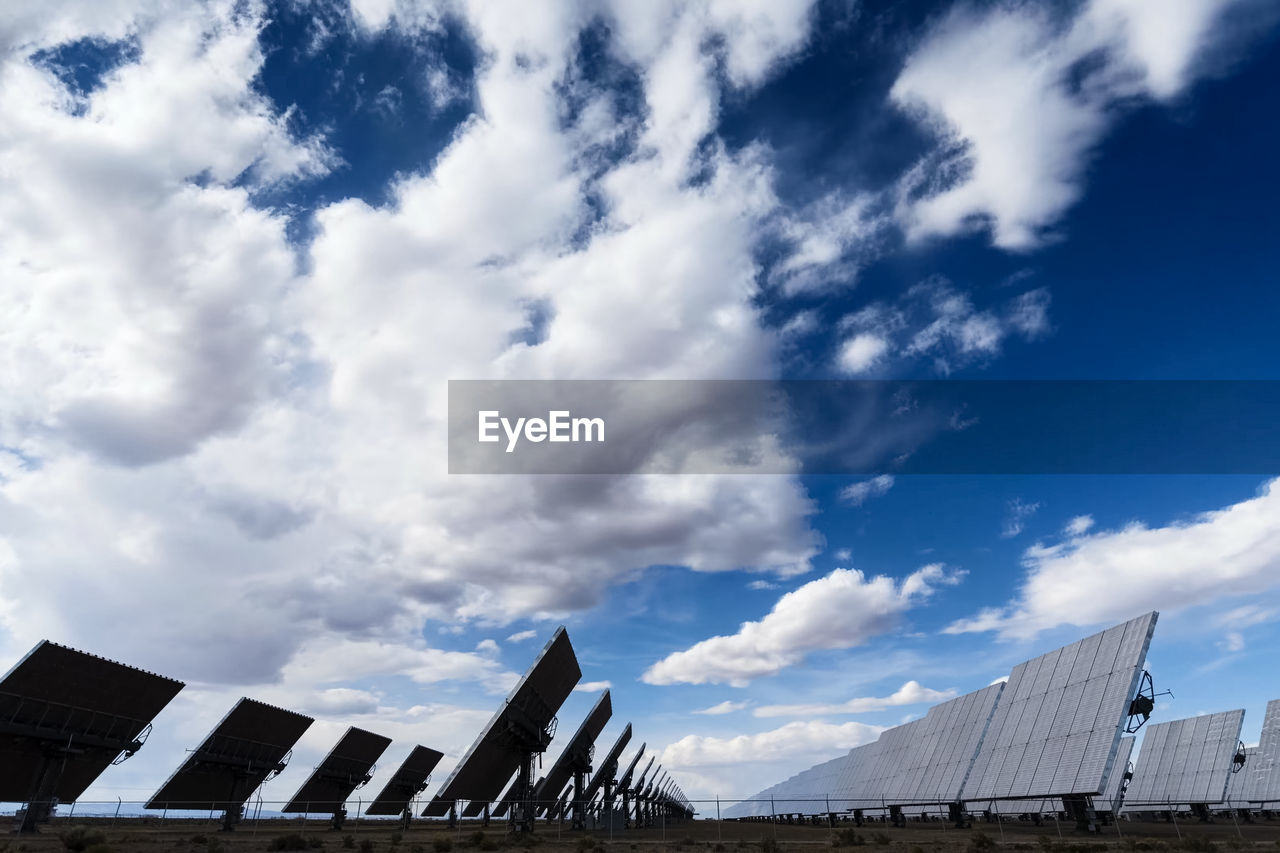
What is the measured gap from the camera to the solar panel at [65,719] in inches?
1247

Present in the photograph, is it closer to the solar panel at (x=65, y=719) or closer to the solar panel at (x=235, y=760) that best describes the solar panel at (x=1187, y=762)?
the solar panel at (x=235, y=760)

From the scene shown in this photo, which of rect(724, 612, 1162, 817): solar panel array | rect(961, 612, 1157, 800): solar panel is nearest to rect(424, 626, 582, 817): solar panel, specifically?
rect(724, 612, 1162, 817): solar panel array

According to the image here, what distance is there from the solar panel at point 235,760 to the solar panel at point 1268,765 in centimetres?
7061

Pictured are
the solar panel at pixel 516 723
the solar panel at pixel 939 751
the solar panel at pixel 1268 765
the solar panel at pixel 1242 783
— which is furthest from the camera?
the solar panel at pixel 1242 783

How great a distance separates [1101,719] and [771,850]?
55.9 feet

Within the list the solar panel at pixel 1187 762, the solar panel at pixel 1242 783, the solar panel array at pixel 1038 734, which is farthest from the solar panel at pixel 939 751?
the solar panel at pixel 1242 783

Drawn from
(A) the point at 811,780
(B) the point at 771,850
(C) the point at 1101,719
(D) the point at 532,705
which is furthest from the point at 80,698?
(A) the point at 811,780

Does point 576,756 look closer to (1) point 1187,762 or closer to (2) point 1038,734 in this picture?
(2) point 1038,734

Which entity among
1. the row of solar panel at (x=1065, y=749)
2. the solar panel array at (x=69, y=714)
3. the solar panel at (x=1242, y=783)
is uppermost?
the solar panel array at (x=69, y=714)

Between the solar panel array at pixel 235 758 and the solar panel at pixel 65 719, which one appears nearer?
the solar panel at pixel 65 719

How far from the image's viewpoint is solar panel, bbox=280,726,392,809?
55.1m

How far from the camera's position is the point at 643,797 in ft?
289

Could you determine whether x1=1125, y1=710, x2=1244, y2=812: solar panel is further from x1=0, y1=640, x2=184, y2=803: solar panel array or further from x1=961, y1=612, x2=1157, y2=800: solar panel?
x1=0, y1=640, x2=184, y2=803: solar panel array

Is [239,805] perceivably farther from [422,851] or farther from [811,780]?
[811,780]
